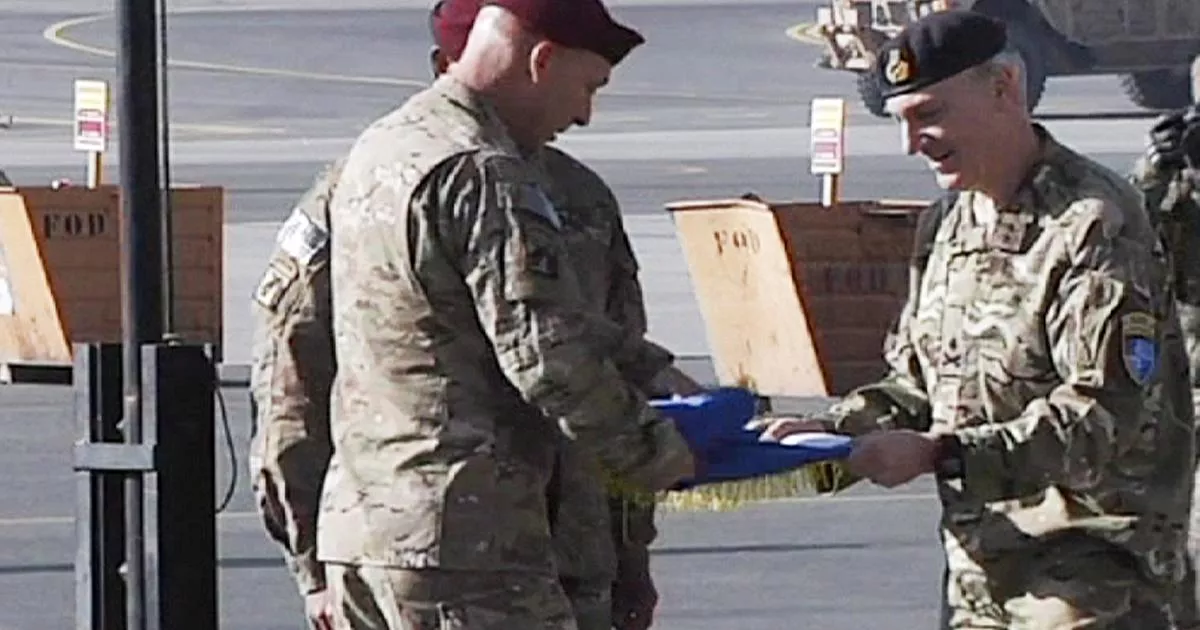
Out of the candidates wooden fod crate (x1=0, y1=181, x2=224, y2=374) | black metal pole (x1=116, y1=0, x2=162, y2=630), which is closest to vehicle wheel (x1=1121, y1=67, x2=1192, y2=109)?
wooden fod crate (x1=0, y1=181, x2=224, y2=374)

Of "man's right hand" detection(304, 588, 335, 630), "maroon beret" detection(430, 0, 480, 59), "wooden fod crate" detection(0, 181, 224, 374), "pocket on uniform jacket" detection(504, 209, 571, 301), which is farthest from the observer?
"wooden fod crate" detection(0, 181, 224, 374)

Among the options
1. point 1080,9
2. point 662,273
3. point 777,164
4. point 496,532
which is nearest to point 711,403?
point 496,532

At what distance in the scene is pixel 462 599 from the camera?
4801 millimetres

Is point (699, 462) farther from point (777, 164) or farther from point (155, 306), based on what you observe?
point (777, 164)

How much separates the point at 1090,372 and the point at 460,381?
961mm

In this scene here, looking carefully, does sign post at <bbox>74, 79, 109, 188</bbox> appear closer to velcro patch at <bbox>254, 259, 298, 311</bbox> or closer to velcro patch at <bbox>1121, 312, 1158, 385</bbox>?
velcro patch at <bbox>254, 259, 298, 311</bbox>

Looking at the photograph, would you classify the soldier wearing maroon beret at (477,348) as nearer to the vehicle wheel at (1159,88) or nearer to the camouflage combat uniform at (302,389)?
the camouflage combat uniform at (302,389)

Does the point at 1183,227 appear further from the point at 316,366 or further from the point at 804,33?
the point at 804,33

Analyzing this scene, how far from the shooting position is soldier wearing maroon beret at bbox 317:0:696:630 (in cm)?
463

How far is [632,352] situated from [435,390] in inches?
16.0

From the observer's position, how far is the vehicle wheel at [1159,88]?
28641 mm

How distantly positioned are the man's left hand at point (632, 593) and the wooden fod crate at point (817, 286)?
7.80m

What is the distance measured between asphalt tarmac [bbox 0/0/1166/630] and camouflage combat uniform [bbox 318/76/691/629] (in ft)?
14.6

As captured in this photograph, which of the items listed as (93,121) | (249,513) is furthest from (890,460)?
(93,121)
